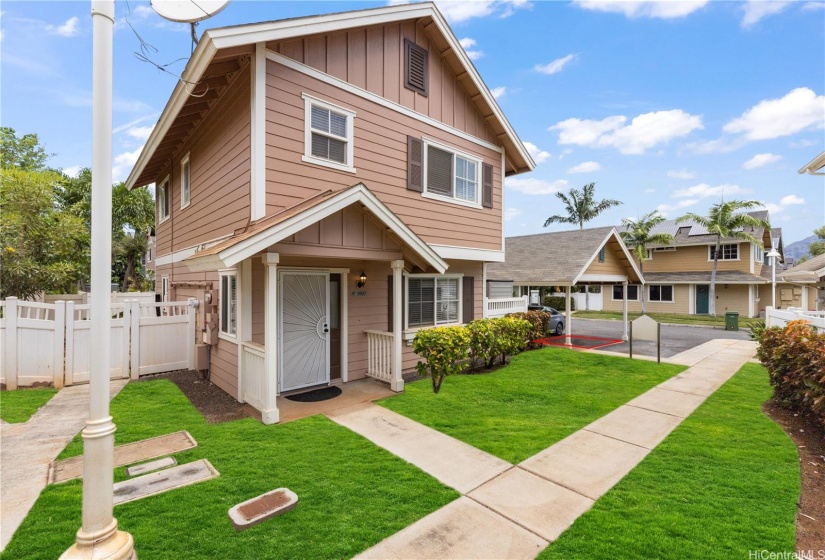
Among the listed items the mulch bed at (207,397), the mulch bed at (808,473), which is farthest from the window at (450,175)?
the mulch bed at (808,473)

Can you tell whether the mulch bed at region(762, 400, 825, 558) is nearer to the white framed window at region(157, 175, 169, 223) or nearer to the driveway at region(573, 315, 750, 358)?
the driveway at region(573, 315, 750, 358)

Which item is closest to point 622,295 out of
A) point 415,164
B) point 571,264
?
point 571,264

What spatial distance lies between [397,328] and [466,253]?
359cm

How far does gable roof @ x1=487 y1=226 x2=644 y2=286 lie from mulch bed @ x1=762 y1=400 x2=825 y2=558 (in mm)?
7540

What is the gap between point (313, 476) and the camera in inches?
A: 164

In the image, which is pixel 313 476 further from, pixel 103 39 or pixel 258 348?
pixel 103 39

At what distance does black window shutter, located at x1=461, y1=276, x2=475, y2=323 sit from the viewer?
10.6 meters

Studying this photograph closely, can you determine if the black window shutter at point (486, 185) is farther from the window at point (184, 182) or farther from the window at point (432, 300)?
the window at point (184, 182)

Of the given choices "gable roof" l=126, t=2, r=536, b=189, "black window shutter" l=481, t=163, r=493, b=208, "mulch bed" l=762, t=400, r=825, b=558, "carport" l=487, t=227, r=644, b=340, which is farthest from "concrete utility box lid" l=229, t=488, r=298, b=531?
"carport" l=487, t=227, r=644, b=340

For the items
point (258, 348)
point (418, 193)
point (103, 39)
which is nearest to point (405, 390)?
point (258, 348)

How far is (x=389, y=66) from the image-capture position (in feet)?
28.0

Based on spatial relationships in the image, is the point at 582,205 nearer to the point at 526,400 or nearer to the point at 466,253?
the point at 466,253

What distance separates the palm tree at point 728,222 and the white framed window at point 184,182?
93.8 ft

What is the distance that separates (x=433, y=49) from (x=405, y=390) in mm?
8357
